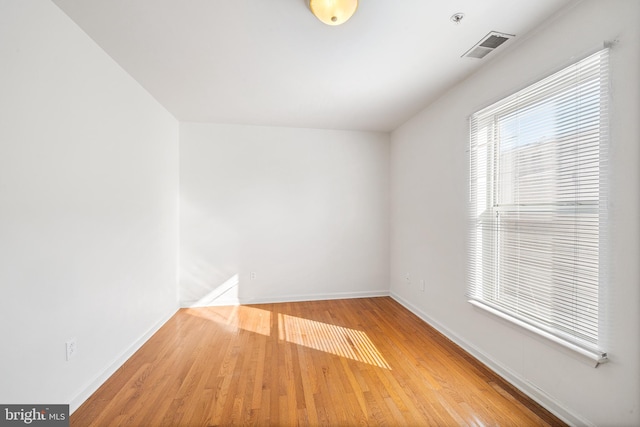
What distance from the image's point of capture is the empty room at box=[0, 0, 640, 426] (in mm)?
1351

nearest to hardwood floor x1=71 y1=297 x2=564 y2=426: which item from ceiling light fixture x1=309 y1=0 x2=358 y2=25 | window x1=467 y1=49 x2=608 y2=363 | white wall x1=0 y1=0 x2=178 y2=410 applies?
Result: white wall x1=0 y1=0 x2=178 y2=410

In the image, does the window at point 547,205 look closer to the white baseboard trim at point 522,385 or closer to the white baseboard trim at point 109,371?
the white baseboard trim at point 522,385

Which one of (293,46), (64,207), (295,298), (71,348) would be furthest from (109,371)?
(293,46)

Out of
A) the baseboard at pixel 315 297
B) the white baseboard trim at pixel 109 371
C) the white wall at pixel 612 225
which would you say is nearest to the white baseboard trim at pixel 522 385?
the white wall at pixel 612 225

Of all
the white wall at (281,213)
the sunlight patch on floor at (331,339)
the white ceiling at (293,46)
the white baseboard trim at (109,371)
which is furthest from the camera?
the white wall at (281,213)

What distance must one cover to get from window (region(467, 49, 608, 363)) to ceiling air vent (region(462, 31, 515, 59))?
39 centimetres

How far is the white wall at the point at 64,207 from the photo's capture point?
1298 millimetres

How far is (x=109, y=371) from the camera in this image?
203cm

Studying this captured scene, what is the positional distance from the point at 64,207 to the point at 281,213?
96.0 inches

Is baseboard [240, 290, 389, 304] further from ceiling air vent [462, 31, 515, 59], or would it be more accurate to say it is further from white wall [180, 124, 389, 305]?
ceiling air vent [462, 31, 515, 59]

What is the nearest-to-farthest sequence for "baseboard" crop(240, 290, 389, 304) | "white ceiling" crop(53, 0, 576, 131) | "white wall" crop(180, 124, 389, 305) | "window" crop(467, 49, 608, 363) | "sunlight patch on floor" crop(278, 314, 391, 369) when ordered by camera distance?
"window" crop(467, 49, 608, 363)
"white ceiling" crop(53, 0, 576, 131)
"sunlight patch on floor" crop(278, 314, 391, 369)
"white wall" crop(180, 124, 389, 305)
"baseboard" crop(240, 290, 389, 304)

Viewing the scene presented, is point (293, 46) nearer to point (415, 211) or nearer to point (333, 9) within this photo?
point (333, 9)

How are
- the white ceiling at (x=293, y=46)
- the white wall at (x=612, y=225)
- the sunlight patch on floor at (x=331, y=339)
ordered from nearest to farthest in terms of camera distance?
the white wall at (x=612, y=225) < the white ceiling at (x=293, y=46) < the sunlight patch on floor at (x=331, y=339)

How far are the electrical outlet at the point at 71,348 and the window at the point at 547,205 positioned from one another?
3.03m
